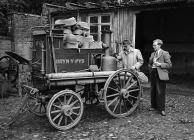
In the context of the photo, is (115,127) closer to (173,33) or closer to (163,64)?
(163,64)

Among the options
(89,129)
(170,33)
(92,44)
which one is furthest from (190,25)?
(89,129)

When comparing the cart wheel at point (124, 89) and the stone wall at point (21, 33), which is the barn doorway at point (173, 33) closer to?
the stone wall at point (21, 33)

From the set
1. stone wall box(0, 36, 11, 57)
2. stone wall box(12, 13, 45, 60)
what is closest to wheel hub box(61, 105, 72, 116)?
stone wall box(0, 36, 11, 57)

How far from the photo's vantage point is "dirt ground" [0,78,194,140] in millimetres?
5496

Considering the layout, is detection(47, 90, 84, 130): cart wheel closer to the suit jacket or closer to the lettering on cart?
the lettering on cart

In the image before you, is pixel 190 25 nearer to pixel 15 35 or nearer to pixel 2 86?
pixel 15 35

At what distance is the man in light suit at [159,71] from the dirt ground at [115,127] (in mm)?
355

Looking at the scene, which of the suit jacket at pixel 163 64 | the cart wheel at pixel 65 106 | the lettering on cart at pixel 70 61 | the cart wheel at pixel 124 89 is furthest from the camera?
the suit jacket at pixel 163 64

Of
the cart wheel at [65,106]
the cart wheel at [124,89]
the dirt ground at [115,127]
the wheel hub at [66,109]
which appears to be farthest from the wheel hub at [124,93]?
the wheel hub at [66,109]

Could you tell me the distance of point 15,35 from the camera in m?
11.9

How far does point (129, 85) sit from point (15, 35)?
6.93 metres

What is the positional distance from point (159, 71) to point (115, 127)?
183 centimetres

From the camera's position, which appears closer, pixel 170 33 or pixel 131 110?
pixel 131 110

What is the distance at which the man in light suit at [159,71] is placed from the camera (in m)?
6.83
